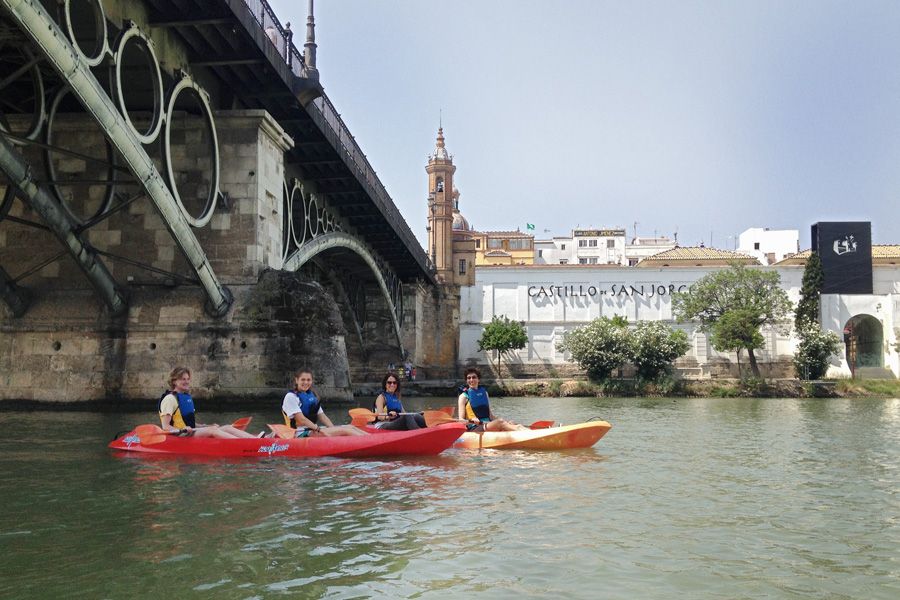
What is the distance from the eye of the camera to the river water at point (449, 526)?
5.68m

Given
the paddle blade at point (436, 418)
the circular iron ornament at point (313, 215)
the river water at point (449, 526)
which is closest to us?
the river water at point (449, 526)

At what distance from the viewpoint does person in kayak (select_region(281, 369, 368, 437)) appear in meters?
12.3

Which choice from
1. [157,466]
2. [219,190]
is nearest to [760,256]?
[219,190]

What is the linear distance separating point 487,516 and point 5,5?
8.04 meters

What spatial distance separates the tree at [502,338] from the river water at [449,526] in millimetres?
43892

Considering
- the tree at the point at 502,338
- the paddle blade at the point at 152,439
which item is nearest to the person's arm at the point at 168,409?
the paddle blade at the point at 152,439

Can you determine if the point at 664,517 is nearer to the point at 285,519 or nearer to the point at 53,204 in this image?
the point at 285,519

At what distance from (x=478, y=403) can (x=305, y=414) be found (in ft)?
11.0

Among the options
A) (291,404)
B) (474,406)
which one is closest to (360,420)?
(474,406)

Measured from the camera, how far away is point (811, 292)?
57.6m

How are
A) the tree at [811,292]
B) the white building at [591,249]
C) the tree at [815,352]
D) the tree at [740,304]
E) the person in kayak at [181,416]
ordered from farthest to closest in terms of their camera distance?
the white building at [591,249]
the tree at [811,292]
the tree at [815,352]
the tree at [740,304]
the person in kayak at [181,416]

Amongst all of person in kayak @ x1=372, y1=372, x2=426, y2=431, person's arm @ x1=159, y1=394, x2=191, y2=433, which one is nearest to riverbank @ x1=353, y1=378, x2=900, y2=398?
person in kayak @ x1=372, y1=372, x2=426, y2=431

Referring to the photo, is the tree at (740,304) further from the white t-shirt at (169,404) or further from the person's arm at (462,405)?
the white t-shirt at (169,404)

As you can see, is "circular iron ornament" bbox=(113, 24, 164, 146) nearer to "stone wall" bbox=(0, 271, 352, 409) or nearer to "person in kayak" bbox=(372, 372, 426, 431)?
"stone wall" bbox=(0, 271, 352, 409)
